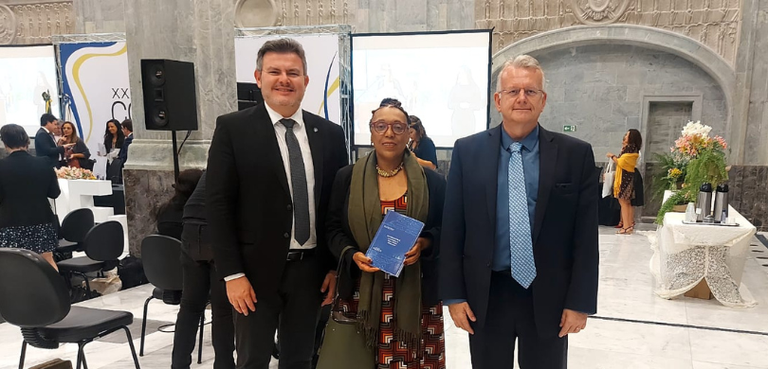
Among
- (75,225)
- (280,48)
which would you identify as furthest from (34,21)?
(280,48)

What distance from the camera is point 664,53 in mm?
9484

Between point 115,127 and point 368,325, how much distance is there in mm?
7718

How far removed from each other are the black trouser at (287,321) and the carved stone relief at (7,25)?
1483 centimetres

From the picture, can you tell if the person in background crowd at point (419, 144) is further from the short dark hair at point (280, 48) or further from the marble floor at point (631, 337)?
the short dark hair at point (280, 48)

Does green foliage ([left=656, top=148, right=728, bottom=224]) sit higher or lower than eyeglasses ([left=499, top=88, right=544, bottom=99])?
lower

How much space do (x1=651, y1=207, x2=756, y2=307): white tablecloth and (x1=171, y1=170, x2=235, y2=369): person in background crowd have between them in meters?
3.90

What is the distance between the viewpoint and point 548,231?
1841mm

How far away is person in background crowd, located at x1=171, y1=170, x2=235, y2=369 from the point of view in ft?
8.71

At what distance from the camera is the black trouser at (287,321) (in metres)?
2.10

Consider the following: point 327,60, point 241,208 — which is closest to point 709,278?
point 241,208

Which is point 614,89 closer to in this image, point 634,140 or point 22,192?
point 634,140

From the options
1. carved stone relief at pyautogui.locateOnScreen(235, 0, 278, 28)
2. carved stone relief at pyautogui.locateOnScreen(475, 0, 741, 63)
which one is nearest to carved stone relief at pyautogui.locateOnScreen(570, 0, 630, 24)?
carved stone relief at pyautogui.locateOnScreen(475, 0, 741, 63)

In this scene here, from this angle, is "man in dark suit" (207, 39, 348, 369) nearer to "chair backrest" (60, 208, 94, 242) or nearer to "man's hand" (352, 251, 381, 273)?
"man's hand" (352, 251, 381, 273)

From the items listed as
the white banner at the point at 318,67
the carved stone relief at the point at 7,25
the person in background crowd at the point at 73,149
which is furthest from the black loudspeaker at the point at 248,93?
the carved stone relief at the point at 7,25
